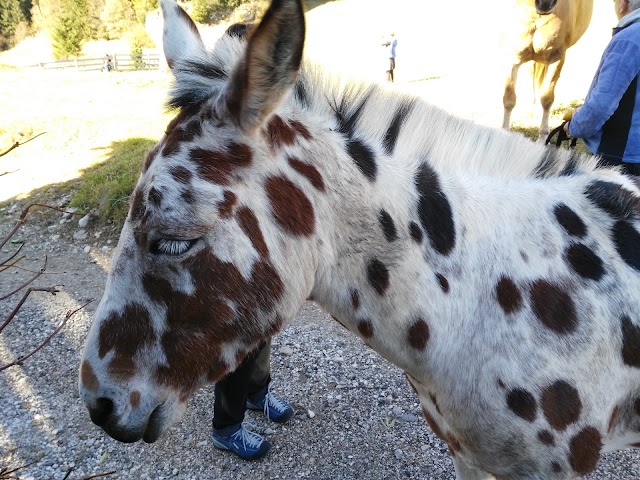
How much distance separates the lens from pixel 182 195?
1460 mm

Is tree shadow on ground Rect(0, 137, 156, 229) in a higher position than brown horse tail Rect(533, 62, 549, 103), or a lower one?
lower

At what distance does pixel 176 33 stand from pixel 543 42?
7.53m

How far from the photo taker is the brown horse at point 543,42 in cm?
773

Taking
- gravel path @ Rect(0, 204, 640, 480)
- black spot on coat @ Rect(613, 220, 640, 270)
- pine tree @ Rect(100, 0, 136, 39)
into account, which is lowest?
pine tree @ Rect(100, 0, 136, 39)

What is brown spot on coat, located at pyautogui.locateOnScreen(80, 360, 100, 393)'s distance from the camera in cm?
153

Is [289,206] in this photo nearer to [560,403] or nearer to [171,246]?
[171,246]

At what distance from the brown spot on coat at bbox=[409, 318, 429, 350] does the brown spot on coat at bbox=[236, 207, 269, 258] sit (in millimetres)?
552

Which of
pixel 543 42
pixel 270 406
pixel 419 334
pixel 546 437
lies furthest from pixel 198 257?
pixel 543 42

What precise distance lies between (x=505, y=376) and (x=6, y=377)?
4.16 m

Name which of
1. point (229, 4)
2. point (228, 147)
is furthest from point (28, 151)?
point (229, 4)

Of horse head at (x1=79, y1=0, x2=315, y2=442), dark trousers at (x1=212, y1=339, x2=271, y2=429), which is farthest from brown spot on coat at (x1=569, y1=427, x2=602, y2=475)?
dark trousers at (x1=212, y1=339, x2=271, y2=429)

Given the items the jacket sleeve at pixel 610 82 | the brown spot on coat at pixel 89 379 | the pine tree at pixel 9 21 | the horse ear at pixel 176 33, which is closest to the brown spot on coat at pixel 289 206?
the horse ear at pixel 176 33

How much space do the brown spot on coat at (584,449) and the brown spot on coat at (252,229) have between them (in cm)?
122

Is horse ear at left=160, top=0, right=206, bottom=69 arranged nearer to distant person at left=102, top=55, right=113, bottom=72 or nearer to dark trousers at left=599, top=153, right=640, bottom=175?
dark trousers at left=599, top=153, right=640, bottom=175
